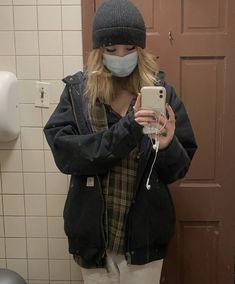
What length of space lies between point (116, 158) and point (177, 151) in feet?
0.62

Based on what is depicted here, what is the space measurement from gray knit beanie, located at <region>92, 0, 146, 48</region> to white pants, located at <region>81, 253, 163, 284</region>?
2.28 ft

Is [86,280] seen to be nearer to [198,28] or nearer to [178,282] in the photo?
[178,282]

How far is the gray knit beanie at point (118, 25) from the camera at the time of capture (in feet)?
4.41

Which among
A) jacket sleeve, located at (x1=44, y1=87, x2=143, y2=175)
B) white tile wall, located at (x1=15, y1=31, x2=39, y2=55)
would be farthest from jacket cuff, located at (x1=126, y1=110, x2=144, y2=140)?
white tile wall, located at (x1=15, y1=31, x2=39, y2=55)

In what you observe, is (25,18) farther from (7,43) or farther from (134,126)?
(134,126)

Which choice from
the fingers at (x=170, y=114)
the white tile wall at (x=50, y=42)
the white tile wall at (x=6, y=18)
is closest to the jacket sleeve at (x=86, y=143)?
the fingers at (x=170, y=114)

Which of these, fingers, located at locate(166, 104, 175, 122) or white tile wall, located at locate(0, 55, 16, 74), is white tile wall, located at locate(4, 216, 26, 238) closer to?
white tile wall, located at locate(0, 55, 16, 74)

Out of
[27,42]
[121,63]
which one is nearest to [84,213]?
[121,63]

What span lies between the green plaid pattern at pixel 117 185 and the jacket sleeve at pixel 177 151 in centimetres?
9

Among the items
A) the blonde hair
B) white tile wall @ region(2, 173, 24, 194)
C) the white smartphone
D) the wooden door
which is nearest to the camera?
the white smartphone

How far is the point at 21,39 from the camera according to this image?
1.84 m

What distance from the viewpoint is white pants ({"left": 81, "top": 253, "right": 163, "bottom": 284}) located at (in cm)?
147

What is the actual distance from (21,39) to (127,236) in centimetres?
95

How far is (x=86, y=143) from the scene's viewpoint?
4.45ft
